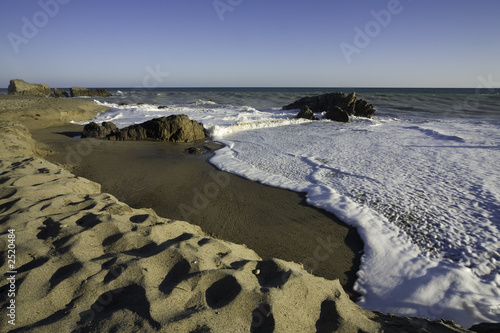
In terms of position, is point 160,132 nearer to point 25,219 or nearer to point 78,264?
point 25,219

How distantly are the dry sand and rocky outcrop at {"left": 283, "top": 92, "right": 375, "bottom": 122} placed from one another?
1412 centimetres

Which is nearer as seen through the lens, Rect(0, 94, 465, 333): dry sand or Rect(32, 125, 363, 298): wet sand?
Rect(0, 94, 465, 333): dry sand

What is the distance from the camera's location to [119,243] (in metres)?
2.45

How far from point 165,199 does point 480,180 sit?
589 cm

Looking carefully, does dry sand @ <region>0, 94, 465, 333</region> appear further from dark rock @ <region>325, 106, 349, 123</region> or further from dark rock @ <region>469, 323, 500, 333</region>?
dark rock @ <region>325, 106, 349, 123</region>

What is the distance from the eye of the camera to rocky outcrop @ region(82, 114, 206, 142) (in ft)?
29.8

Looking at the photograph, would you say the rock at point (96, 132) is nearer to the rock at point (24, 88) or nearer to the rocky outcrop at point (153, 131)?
the rocky outcrop at point (153, 131)

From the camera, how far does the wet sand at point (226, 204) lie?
331 cm

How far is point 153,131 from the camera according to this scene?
9.41 metres

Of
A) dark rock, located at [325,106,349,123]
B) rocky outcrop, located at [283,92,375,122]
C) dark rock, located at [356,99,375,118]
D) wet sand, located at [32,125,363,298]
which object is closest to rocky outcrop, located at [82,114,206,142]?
wet sand, located at [32,125,363,298]

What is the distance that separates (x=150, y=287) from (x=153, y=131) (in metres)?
8.21

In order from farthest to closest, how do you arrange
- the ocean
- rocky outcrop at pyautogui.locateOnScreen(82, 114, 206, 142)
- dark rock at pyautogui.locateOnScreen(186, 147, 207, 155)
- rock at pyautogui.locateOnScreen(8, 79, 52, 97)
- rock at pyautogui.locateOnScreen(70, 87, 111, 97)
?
1. rock at pyautogui.locateOnScreen(70, 87, 111, 97)
2. rock at pyautogui.locateOnScreen(8, 79, 52, 97)
3. rocky outcrop at pyautogui.locateOnScreen(82, 114, 206, 142)
4. dark rock at pyautogui.locateOnScreen(186, 147, 207, 155)
5. the ocean

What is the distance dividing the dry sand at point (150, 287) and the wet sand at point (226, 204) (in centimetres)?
84

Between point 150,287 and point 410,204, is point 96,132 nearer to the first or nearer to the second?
point 150,287
